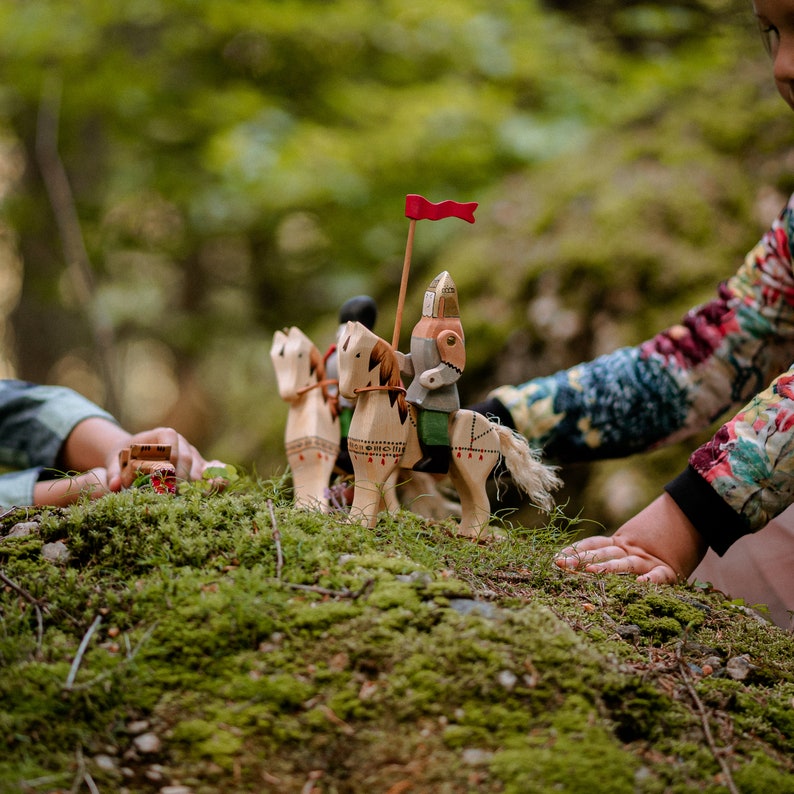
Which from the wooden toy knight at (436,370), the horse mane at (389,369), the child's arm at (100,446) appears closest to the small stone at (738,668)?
the wooden toy knight at (436,370)

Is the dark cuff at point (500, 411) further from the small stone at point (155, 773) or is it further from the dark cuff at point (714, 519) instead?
the small stone at point (155, 773)

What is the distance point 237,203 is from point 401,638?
16.6ft

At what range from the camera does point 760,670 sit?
148 centimetres

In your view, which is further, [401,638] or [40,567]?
[40,567]

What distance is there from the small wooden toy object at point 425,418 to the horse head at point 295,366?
27 centimetres

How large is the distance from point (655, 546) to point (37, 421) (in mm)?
1948

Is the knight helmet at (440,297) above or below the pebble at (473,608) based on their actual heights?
above

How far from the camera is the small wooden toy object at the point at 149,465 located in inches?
70.7

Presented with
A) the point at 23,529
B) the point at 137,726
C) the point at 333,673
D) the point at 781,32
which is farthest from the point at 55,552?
the point at 781,32

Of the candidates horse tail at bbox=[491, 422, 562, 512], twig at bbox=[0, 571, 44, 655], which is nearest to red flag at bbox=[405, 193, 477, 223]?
horse tail at bbox=[491, 422, 562, 512]

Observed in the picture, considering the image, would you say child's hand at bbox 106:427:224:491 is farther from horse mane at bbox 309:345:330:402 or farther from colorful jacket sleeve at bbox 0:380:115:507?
colorful jacket sleeve at bbox 0:380:115:507

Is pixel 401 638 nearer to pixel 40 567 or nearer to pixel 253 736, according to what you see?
pixel 253 736

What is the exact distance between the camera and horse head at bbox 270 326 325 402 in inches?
77.7

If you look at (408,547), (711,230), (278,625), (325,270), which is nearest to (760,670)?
(408,547)
